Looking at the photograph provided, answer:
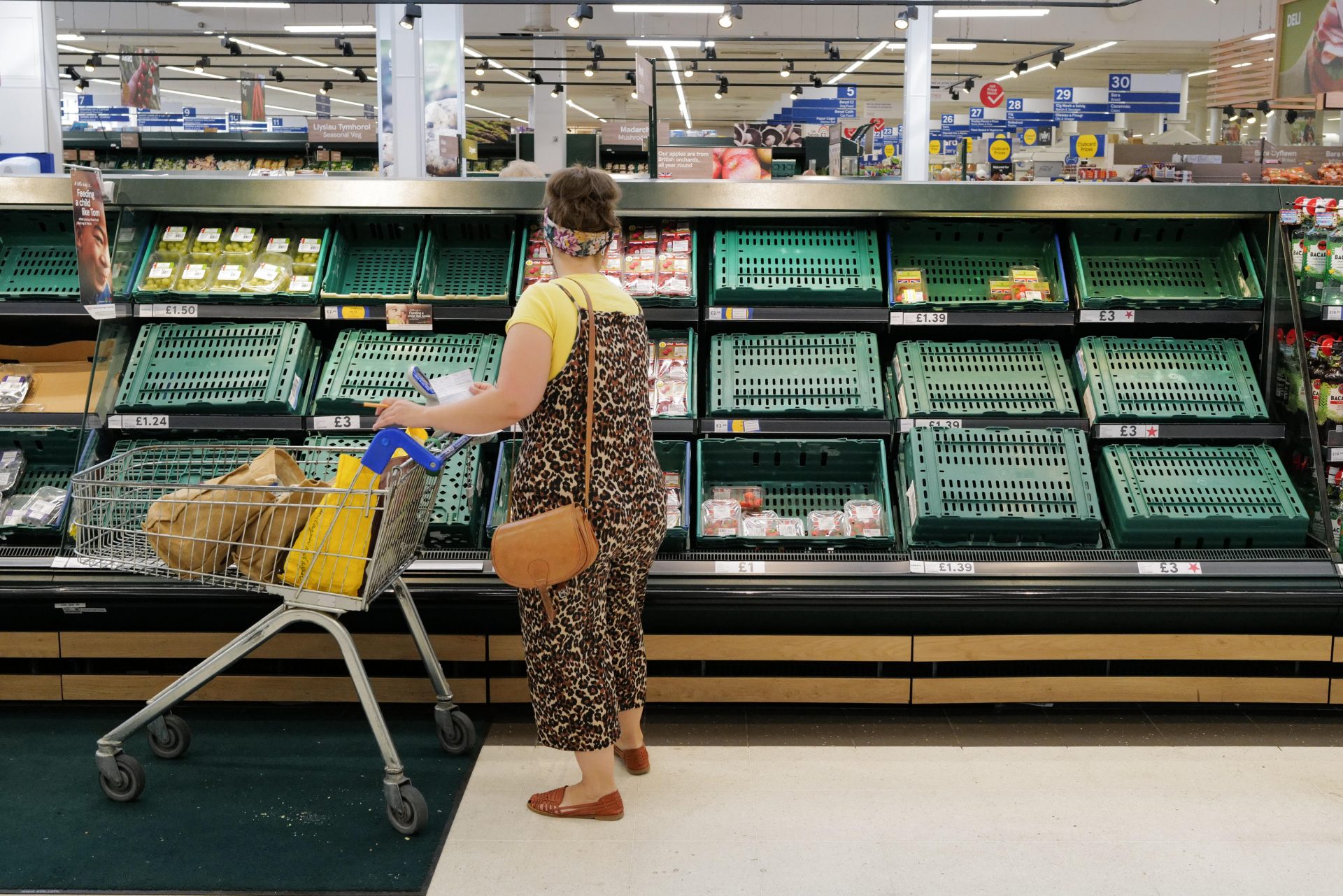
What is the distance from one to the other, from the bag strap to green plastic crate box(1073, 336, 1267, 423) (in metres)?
1.93

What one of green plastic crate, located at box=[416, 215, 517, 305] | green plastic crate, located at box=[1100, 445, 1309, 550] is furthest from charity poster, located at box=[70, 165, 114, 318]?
green plastic crate, located at box=[1100, 445, 1309, 550]

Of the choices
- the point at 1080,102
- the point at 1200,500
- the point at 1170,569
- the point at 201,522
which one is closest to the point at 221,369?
the point at 201,522

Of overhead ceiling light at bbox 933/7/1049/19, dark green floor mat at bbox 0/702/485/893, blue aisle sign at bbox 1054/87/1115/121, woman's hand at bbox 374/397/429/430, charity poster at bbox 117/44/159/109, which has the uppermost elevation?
overhead ceiling light at bbox 933/7/1049/19

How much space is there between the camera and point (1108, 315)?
3.88 metres

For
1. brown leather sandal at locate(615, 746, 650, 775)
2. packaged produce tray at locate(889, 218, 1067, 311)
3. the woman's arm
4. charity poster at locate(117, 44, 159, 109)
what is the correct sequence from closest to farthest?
the woman's arm, brown leather sandal at locate(615, 746, 650, 775), packaged produce tray at locate(889, 218, 1067, 311), charity poster at locate(117, 44, 159, 109)

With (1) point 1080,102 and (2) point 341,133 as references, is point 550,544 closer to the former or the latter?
(2) point 341,133

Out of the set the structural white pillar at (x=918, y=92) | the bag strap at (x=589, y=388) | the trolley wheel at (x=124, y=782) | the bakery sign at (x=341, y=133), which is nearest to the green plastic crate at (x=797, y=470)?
the bag strap at (x=589, y=388)

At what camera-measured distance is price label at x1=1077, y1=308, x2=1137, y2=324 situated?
388cm

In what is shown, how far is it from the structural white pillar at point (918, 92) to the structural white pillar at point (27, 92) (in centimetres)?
703

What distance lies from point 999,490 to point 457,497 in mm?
1811

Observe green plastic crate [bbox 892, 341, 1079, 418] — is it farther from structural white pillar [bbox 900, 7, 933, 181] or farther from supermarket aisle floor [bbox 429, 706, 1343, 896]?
structural white pillar [bbox 900, 7, 933, 181]

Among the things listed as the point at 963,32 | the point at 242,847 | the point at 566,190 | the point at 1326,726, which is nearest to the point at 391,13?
the point at 566,190

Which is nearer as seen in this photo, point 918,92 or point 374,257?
point 374,257

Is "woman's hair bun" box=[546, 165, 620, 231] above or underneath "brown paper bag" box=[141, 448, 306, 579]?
above
